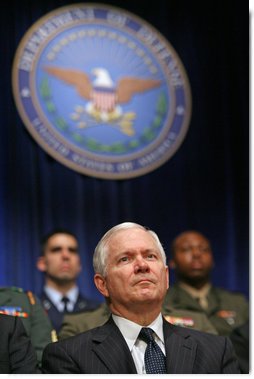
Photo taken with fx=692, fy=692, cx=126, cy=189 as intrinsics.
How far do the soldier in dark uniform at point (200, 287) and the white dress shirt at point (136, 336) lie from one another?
5.84ft

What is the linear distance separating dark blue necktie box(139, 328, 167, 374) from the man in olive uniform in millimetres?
869

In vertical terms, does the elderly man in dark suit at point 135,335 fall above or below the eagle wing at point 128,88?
below

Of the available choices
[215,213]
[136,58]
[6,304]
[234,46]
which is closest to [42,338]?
[6,304]

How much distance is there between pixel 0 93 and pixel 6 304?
4.64 feet

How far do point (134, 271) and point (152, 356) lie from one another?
28cm

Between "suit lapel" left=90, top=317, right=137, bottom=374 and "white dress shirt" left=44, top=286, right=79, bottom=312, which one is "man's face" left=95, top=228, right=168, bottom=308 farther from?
"white dress shirt" left=44, top=286, right=79, bottom=312

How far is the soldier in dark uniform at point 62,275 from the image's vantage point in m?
3.92

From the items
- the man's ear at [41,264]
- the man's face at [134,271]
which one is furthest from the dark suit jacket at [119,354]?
the man's ear at [41,264]

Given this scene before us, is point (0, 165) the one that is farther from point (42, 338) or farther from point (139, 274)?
point (139, 274)

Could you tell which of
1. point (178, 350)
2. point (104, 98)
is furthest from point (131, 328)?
point (104, 98)

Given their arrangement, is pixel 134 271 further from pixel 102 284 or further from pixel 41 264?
pixel 41 264

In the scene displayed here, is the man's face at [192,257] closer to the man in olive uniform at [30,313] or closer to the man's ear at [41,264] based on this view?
the man's ear at [41,264]

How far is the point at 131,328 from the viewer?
2256 mm

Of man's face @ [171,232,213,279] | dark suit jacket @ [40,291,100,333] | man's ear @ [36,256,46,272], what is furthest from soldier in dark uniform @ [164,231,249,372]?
man's ear @ [36,256,46,272]
